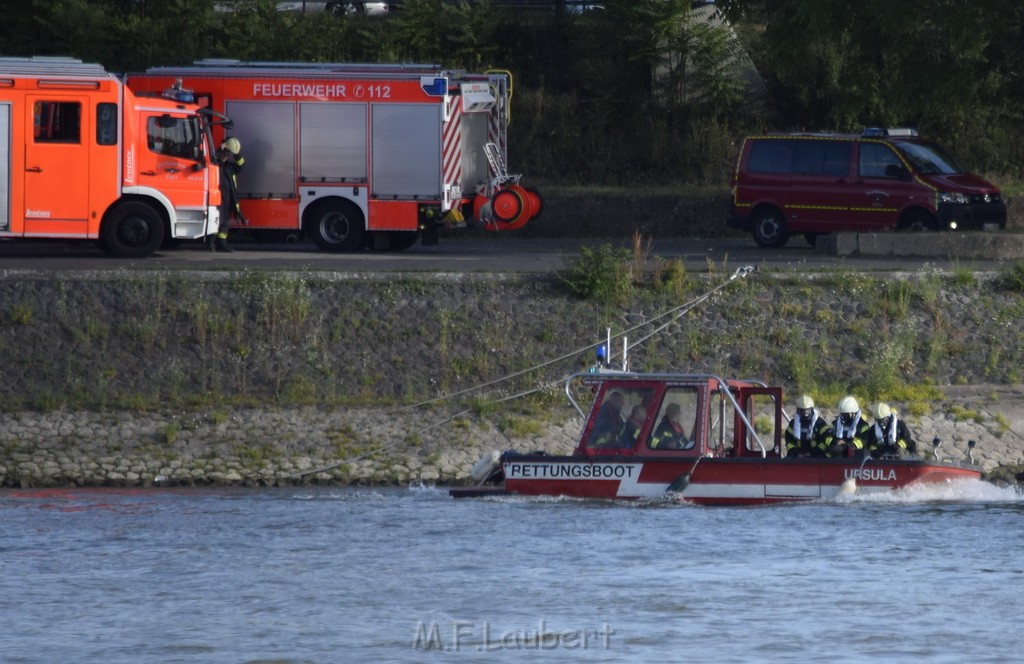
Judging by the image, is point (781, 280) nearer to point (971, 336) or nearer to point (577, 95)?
Answer: point (971, 336)

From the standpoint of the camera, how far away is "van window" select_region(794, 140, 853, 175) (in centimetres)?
2928

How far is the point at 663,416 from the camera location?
1789 centimetres

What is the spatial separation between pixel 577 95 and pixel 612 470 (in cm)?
2383

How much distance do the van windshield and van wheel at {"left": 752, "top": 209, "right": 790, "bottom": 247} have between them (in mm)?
2366

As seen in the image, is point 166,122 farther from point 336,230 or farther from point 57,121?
point 336,230

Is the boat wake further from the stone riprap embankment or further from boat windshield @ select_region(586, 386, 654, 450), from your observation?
the stone riprap embankment

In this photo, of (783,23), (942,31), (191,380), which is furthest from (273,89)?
(942,31)

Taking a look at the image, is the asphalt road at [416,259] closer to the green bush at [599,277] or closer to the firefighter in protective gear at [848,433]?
the green bush at [599,277]

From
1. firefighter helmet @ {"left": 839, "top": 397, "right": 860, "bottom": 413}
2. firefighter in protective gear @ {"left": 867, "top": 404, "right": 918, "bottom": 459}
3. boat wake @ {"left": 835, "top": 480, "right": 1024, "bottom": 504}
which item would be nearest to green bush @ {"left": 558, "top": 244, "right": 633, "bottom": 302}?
firefighter helmet @ {"left": 839, "top": 397, "right": 860, "bottom": 413}

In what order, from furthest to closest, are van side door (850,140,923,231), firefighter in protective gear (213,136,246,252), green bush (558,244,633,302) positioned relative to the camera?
van side door (850,140,923,231) → firefighter in protective gear (213,136,246,252) → green bush (558,244,633,302)

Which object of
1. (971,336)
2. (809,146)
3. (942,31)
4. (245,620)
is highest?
(942,31)

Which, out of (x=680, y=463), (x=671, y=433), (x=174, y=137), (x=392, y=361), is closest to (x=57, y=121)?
(x=174, y=137)

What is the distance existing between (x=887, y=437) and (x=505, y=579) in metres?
4.96

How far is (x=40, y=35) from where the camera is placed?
3919 cm
